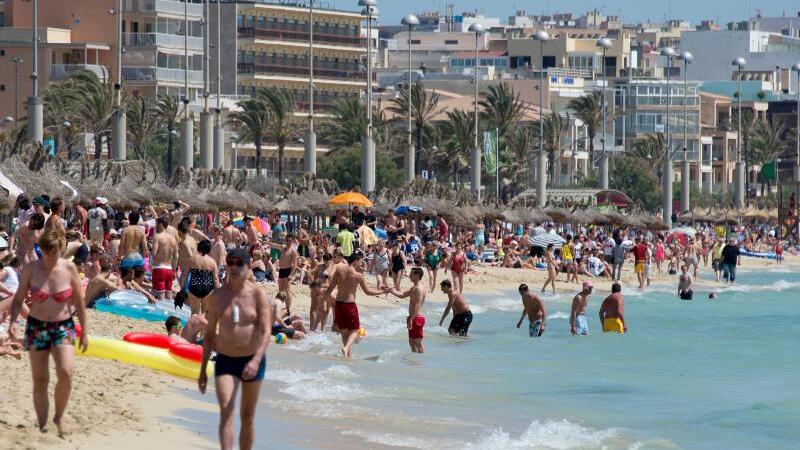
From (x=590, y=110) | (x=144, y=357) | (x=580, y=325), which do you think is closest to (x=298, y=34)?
(x=590, y=110)

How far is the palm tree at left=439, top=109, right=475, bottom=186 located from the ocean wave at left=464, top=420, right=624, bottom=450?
57562mm

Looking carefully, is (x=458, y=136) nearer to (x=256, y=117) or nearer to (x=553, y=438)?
(x=256, y=117)

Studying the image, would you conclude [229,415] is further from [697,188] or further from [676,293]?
[697,188]

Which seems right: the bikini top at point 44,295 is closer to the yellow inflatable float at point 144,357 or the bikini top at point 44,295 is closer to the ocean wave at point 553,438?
the ocean wave at point 553,438

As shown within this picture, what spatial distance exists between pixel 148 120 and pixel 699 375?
3932 cm

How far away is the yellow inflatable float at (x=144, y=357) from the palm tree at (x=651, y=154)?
3351 inches

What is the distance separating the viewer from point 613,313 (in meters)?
25.0

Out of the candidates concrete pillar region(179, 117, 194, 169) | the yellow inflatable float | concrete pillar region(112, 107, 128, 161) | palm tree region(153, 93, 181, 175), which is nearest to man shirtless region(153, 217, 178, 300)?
the yellow inflatable float

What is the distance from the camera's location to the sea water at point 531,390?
13742 millimetres

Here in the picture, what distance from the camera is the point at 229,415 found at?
8.95 metres

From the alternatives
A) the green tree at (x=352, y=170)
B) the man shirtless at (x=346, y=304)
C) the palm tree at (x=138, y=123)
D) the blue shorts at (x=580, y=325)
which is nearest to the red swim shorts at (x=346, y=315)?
the man shirtless at (x=346, y=304)

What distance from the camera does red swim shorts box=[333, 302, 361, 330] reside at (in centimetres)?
1828

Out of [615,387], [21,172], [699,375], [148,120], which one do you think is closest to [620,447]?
[615,387]

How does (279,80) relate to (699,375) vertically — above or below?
above
